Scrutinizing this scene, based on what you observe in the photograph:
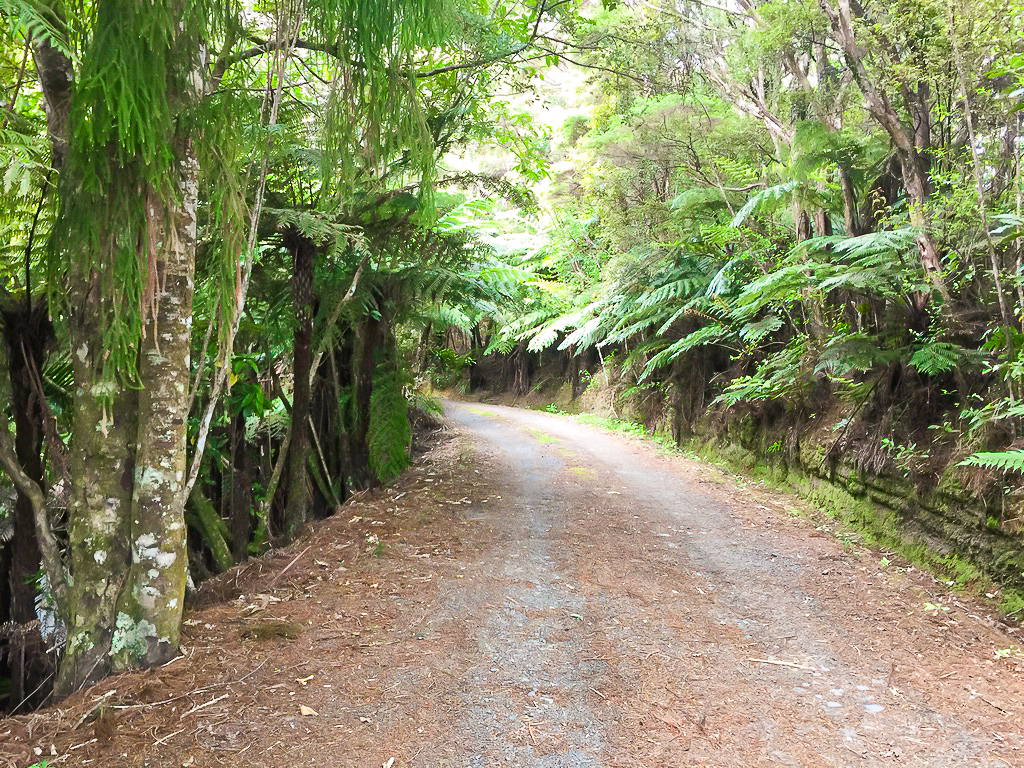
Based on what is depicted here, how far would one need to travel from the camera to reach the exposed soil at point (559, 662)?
9.22ft

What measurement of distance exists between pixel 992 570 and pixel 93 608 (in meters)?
6.19

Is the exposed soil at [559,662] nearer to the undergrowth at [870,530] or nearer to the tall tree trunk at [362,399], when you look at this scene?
the undergrowth at [870,530]

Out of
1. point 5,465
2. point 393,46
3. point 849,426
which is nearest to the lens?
point 393,46

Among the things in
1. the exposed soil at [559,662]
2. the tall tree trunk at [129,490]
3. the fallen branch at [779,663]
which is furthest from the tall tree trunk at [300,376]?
the fallen branch at [779,663]

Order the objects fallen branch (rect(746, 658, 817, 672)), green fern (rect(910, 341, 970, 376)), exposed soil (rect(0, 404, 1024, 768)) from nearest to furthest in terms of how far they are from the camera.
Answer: exposed soil (rect(0, 404, 1024, 768)) < fallen branch (rect(746, 658, 817, 672)) < green fern (rect(910, 341, 970, 376))

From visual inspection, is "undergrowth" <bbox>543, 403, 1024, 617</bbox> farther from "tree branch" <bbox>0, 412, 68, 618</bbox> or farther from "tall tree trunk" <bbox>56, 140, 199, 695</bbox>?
"tree branch" <bbox>0, 412, 68, 618</bbox>

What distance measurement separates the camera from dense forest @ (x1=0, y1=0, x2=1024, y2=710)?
2.86 m

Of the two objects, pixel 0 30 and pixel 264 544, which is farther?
pixel 264 544

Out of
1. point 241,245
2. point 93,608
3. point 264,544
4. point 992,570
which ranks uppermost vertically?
point 241,245

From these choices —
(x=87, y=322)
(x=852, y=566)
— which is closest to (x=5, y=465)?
(x=87, y=322)

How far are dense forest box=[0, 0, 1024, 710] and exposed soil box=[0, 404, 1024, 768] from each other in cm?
61

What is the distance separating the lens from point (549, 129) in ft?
25.4

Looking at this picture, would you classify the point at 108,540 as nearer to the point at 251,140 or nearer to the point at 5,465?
the point at 5,465

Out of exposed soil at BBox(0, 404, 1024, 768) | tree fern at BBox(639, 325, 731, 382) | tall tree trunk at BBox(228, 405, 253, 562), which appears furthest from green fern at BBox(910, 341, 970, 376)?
tall tree trunk at BBox(228, 405, 253, 562)
